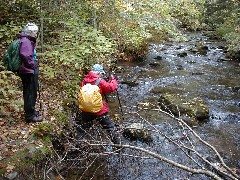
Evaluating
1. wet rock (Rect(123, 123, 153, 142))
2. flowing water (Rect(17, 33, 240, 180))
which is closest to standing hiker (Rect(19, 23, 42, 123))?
flowing water (Rect(17, 33, 240, 180))

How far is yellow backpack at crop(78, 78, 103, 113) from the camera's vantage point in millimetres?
7191

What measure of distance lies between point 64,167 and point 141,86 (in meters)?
7.85

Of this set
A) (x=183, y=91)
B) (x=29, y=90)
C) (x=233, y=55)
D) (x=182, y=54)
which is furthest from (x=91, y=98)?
(x=233, y=55)

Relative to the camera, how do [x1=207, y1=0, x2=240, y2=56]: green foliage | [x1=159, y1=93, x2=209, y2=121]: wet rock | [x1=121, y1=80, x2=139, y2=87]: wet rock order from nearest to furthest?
[x1=159, y1=93, x2=209, y2=121]: wet rock → [x1=121, y1=80, x2=139, y2=87]: wet rock → [x1=207, y1=0, x2=240, y2=56]: green foliage

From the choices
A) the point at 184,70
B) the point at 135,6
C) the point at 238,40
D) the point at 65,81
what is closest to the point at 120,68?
the point at 184,70

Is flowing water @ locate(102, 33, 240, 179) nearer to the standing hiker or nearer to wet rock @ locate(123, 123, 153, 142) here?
wet rock @ locate(123, 123, 153, 142)

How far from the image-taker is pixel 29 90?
722 centimetres

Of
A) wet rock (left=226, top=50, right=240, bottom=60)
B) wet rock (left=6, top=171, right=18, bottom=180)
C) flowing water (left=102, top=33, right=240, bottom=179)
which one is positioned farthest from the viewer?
wet rock (left=226, top=50, right=240, bottom=60)

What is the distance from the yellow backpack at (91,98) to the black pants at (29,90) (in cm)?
105

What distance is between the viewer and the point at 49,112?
27.2 feet

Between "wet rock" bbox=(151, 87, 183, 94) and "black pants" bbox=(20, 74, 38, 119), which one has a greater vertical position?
"black pants" bbox=(20, 74, 38, 119)

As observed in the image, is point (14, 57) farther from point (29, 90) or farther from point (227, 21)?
point (227, 21)

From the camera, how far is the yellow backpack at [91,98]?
283 inches

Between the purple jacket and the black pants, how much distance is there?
0.86 feet
